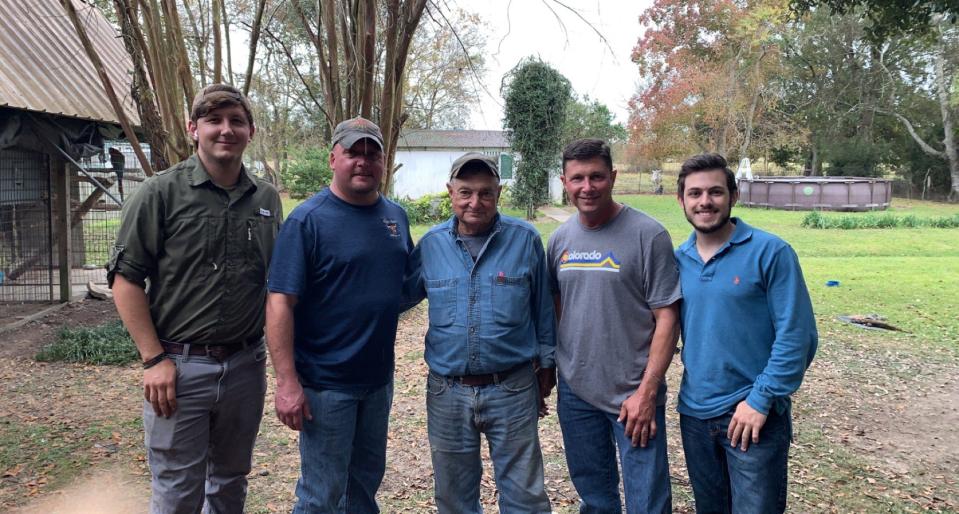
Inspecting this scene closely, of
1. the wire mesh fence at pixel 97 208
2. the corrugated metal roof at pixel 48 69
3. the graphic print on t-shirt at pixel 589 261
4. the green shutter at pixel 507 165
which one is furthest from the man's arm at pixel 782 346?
the green shutter at pixel 507 165

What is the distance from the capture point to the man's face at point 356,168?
2668 mm

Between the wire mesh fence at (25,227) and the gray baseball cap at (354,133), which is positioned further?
the wire mesh fence at (25,227)

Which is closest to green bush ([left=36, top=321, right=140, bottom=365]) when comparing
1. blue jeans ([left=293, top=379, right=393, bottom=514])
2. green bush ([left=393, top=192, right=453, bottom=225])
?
blue jeans ([left=293, top=379, right=393, bottom=514])

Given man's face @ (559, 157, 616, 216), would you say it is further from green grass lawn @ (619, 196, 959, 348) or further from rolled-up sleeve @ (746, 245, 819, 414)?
green grass lawn @ (619, 196, 959, 348)

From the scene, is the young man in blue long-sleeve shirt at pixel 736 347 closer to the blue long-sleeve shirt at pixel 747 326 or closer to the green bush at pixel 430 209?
the blue long-sleeve shirt at pixel 747 326

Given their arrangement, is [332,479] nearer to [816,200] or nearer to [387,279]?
[387,279]

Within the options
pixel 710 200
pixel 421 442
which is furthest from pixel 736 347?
pixel 421 442

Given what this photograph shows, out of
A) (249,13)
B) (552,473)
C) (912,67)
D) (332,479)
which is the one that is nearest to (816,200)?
(912,67)

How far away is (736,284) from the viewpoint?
238cm

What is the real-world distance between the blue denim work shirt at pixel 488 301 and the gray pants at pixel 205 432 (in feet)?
2.64

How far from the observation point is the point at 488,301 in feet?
8.66

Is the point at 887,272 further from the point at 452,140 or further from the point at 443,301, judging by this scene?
the point at 452,140

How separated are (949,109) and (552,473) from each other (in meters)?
34.6

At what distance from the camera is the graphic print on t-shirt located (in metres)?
2.58
